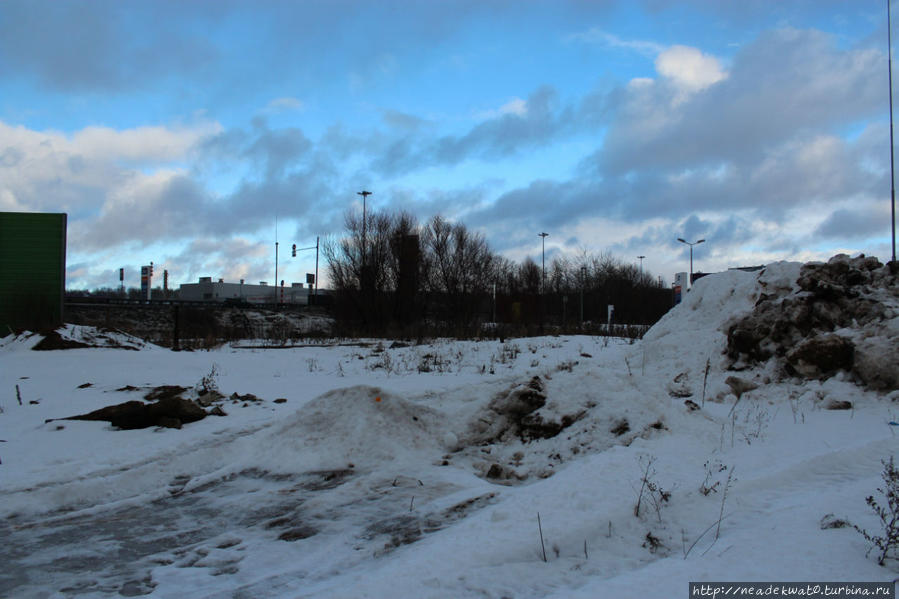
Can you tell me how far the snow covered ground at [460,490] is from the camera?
3.04 m

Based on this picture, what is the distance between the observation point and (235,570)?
330cm

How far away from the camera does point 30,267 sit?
2100 cm

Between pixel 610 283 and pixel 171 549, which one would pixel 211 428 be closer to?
pixel 171 549

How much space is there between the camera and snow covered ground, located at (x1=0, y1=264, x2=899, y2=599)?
120 inches

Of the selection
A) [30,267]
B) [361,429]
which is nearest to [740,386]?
[361,429]

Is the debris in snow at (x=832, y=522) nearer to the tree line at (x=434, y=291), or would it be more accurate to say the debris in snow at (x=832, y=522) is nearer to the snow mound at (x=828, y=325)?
the snow mound at (x=828, y=325)

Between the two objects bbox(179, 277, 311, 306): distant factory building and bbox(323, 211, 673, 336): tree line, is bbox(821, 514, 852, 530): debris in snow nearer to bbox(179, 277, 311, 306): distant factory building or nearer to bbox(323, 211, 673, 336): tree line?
bbox(323, 211, 673, 336): tree line

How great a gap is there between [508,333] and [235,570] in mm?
20109

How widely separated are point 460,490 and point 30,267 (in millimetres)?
22961

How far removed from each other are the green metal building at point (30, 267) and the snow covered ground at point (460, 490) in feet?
46.8

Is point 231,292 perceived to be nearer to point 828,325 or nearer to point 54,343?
point 54,343

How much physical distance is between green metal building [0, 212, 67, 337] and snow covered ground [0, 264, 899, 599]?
14278 mm

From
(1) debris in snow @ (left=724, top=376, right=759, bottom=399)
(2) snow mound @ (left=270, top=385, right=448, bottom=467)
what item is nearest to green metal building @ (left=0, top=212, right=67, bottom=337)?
(2) snow mound @ (left=270, top=385, right=448, bottom=467)

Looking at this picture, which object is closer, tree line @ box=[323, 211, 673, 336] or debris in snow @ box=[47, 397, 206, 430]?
debris in snow @ box=[47, 397, 206, 430]
